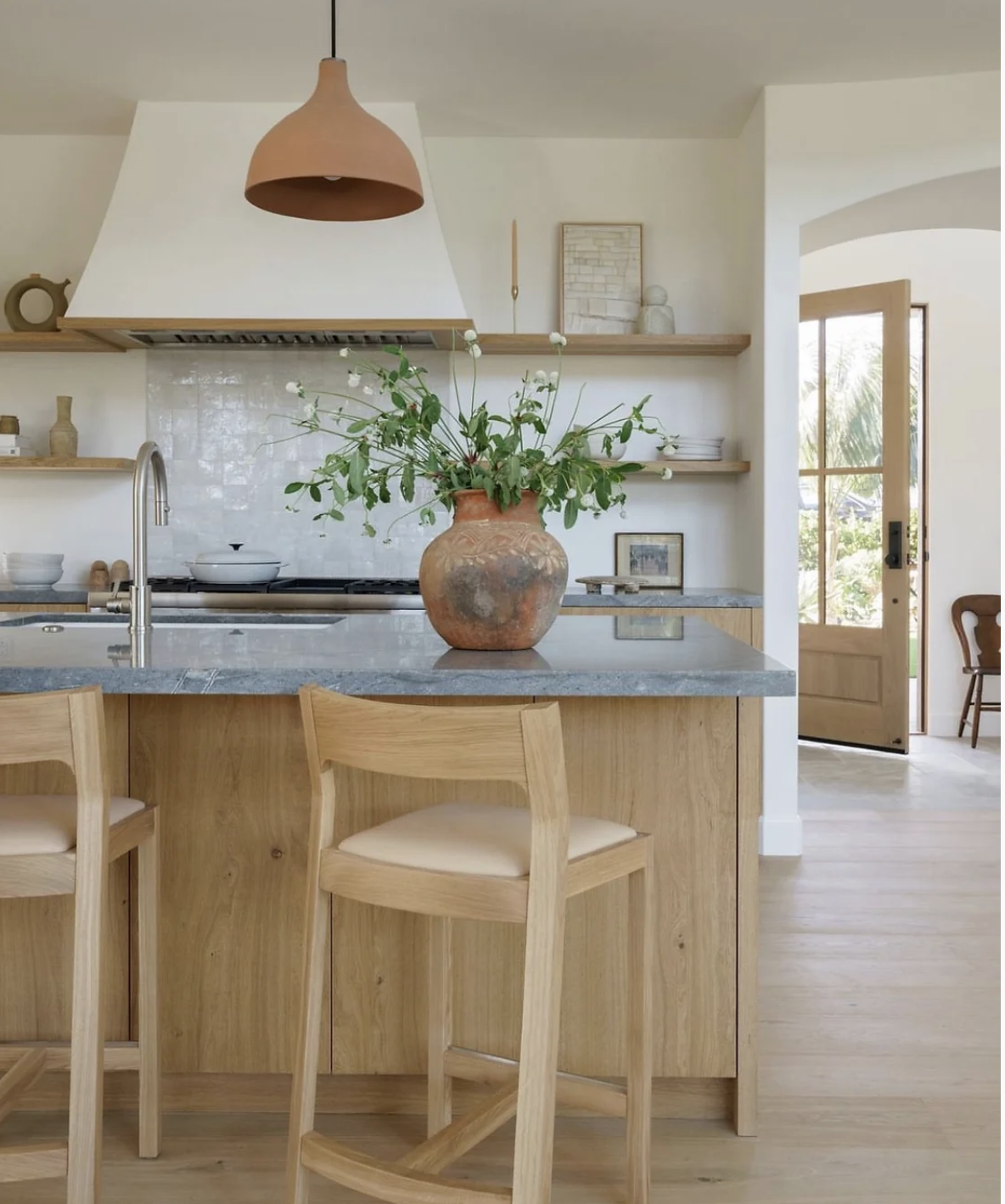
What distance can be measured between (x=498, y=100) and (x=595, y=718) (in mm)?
3156

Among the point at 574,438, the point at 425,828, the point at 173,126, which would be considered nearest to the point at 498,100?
the point at 173,126

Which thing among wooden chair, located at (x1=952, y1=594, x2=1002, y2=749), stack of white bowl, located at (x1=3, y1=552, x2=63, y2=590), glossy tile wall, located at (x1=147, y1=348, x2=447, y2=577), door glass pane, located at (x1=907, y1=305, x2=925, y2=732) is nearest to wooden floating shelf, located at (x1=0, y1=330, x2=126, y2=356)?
glossy tile wall, located at (x1=147, y1=348, x2=447, y2=577)

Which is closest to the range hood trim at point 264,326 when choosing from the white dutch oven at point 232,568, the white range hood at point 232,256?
the white range hood at point 232,256

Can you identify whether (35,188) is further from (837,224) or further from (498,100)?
(837,224)

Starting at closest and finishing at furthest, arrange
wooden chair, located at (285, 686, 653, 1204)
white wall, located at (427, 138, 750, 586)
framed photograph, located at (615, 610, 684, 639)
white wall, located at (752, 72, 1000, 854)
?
1. wooden chair, located at (285, 686, 653, 1204)
2. framed photograph, located at (615, 610, 684, 639)
3. white wall, located at (752, 72, 1000, 854)
4. white wall, located at (427, 138, 750, 586)

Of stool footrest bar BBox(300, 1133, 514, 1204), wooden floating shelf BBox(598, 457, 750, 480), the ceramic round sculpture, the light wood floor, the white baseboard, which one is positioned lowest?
the light wood floor

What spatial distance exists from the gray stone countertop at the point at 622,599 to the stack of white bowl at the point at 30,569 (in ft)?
0.21

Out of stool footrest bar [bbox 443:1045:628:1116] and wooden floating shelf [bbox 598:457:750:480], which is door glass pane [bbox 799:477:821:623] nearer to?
wooden floating shelf [bbox 598:457:750:480]

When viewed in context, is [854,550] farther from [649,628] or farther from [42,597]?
[42,597]

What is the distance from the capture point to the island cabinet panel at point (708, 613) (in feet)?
13.9

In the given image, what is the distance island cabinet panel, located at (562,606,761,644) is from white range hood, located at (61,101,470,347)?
115 cm

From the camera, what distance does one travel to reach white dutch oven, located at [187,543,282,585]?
4.48 meters

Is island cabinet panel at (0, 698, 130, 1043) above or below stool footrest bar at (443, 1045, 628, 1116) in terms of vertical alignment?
above

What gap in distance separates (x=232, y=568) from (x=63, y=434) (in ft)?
3.11
